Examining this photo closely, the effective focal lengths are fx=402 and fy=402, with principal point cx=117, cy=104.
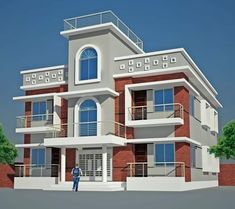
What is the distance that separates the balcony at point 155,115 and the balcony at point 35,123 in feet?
20.1

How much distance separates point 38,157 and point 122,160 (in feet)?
22.2

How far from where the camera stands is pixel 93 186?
22.9m

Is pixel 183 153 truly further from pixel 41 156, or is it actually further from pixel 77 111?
pixel 41 156

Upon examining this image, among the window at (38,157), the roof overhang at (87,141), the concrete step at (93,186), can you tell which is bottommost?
the concrete step at (93,186)

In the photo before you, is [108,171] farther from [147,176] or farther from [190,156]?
[190,156]

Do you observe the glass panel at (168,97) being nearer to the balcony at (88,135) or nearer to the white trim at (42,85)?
the balcony at (88,135)

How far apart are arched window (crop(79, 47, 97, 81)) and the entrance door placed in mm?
4898

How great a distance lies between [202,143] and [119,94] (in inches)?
295

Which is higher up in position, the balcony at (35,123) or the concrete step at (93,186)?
the balcony at (35,123)

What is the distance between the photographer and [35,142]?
28.3 metres

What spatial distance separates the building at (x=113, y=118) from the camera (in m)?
23.6

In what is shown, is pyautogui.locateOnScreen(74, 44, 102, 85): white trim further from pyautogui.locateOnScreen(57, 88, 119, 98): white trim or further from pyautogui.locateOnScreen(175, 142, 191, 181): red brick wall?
pyautogui.locateOnScreen(175, 142, 191, 181): red brick wall

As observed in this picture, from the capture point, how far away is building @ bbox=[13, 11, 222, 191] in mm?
23625

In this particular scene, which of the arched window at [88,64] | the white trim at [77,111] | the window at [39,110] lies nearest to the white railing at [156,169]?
the white trim at [77,111]
